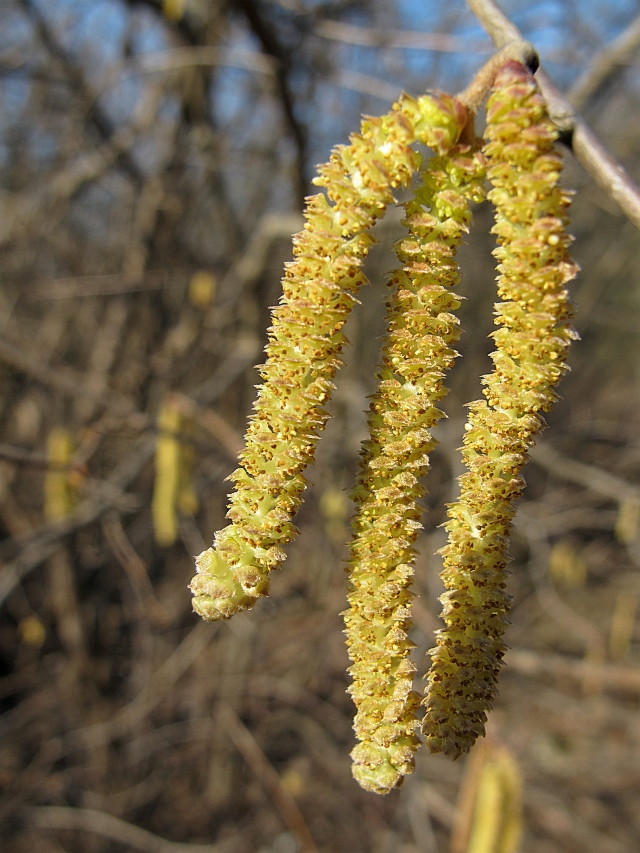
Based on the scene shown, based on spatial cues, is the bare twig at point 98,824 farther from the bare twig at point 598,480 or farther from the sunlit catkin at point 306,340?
the sunlit catkin at point 306,340

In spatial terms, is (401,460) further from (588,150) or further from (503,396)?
(588,150)

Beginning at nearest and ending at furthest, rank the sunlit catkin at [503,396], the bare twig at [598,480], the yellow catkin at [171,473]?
the sunlit catkin at [503,396]
the yellow catkin at [171,473]
the bare twig at [598,480]

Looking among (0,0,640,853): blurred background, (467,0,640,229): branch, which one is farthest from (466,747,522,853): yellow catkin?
(467,0,640,229): branch

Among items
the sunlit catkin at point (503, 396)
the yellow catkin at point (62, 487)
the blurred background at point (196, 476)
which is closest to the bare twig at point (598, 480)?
the blurred background at point (196, 476)

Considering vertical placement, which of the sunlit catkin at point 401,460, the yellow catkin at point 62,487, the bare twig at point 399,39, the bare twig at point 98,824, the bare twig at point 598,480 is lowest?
the bare twig at point 98,824

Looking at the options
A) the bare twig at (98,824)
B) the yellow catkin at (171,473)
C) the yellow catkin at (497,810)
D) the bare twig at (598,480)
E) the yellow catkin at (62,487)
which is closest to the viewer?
the yellow catkin at (497,810)

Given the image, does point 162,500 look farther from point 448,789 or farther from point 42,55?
point 448,789

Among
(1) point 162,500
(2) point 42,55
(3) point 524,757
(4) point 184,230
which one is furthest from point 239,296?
(3) point 524,757
